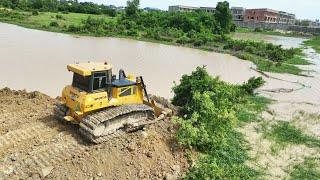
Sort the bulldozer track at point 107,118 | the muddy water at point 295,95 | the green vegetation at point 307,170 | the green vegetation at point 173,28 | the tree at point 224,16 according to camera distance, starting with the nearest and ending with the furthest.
Answer: the bulldozer track at point 107,118 → the green vegetation at point 307,170 → the muddy water at point 295,95 → the green vegetation at point 173,28 → the tree at point 224,16

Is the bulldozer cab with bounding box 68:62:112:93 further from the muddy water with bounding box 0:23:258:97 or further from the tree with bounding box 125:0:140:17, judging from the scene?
the tree with bounding box 125:0:140:17

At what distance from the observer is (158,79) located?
82.5ft

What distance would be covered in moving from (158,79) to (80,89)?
1383 cm

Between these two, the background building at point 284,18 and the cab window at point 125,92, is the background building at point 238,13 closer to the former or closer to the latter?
the background building at point 284,18

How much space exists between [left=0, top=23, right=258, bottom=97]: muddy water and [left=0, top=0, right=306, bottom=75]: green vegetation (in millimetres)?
4728

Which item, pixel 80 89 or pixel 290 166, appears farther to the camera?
pixel 290 166

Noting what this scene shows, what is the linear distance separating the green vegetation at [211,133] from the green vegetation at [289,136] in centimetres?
155

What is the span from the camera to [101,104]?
37.5 ft

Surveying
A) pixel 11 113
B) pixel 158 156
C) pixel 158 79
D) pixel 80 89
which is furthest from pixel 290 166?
pixel 158 79

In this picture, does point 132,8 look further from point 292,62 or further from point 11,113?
point 11,113

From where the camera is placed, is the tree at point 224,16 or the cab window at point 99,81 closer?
the cab window at point 99,81

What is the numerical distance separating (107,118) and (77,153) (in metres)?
1.24

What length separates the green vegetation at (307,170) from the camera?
12.2 metres

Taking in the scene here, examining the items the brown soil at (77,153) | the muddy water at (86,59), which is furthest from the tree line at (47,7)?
the brown soil at (77,153)
